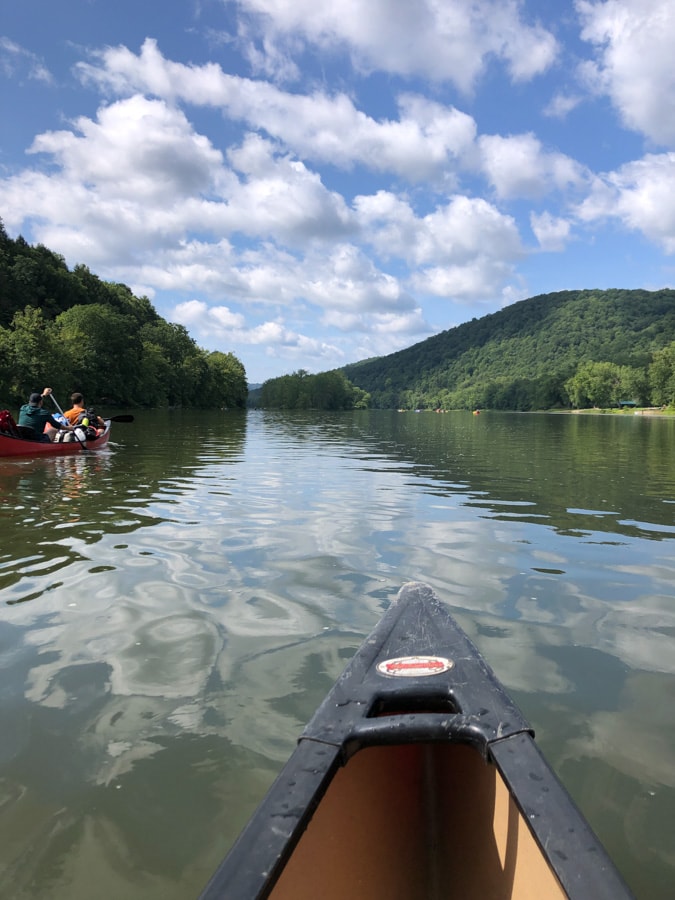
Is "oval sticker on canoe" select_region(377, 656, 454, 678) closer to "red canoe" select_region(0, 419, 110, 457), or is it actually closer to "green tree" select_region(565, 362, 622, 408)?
"red canoe" select_region(0, 419, 110, 457)

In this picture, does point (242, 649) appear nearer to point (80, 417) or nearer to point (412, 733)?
point (412, 733)

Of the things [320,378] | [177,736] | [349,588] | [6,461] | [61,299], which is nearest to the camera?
[177,736]

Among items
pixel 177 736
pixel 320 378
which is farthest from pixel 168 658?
pixel 320 378

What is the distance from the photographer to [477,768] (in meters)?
2.46

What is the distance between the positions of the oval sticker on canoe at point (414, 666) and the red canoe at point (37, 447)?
1543 centimetres

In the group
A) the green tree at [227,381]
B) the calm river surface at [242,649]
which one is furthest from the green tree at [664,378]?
the calm river surface at [242,649]

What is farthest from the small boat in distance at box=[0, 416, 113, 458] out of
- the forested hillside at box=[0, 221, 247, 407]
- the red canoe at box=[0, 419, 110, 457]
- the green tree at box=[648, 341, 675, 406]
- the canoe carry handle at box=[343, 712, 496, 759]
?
the green tree at box=[648, 341, 675, 406]

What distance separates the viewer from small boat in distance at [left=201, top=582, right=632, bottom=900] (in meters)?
1.76

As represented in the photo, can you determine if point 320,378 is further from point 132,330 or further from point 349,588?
point 349,588

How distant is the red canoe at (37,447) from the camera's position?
1564 cm

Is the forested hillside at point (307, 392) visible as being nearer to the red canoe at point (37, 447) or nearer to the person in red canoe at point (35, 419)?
the red canoe at point (37, 447)

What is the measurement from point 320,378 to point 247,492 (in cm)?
15593

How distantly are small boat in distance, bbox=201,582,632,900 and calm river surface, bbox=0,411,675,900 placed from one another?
0.76 metres

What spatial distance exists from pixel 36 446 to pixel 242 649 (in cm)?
1456
